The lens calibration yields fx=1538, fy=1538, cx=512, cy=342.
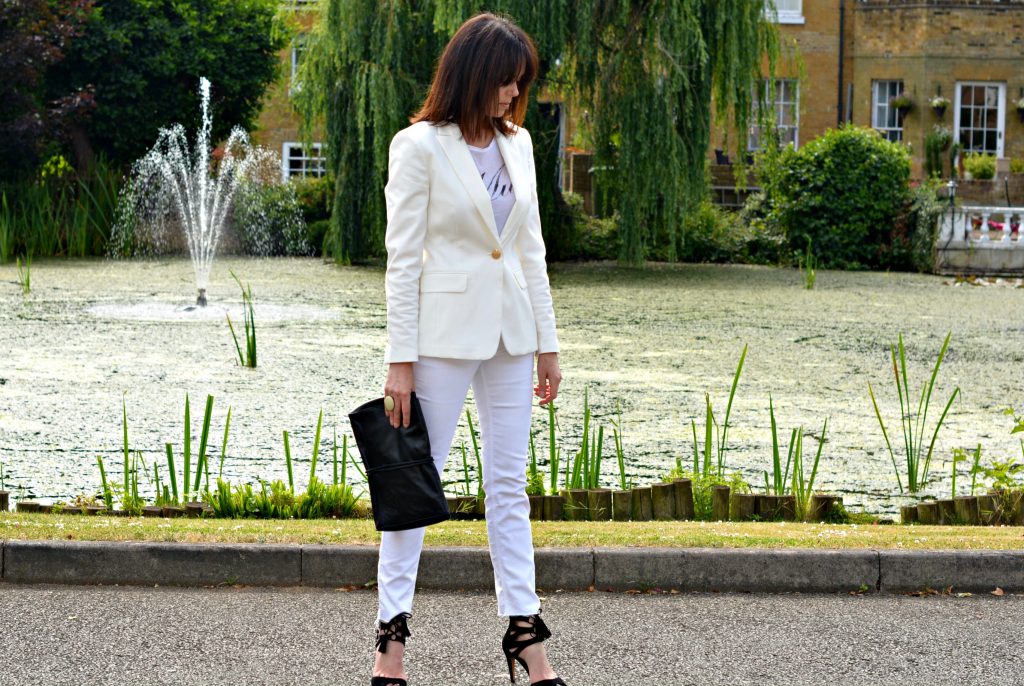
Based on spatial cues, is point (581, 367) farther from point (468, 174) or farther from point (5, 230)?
point (5, 230)

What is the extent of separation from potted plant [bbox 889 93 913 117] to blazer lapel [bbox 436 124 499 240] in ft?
103

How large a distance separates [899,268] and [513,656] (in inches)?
844

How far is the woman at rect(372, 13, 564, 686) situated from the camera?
4.03 metres

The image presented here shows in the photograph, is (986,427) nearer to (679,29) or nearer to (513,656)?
(513,656)

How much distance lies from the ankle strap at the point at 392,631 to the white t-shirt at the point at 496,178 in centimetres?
107

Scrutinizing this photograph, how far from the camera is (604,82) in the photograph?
69.7 ft

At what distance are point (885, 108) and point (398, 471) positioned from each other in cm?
3229

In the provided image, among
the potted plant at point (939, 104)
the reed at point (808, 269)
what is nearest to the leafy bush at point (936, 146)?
the potted plant at point (939, 104)

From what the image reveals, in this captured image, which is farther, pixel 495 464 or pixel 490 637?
pixel 490 637

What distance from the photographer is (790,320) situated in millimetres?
15672

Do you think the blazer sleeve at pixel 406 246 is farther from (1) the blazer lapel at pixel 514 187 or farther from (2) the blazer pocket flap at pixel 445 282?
(1) the blazer lapel at pixel 514 187

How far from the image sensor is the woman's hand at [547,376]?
428 cm

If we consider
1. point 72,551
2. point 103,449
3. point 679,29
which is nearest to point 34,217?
point 679,29

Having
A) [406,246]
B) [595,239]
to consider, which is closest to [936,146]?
[595,239]
